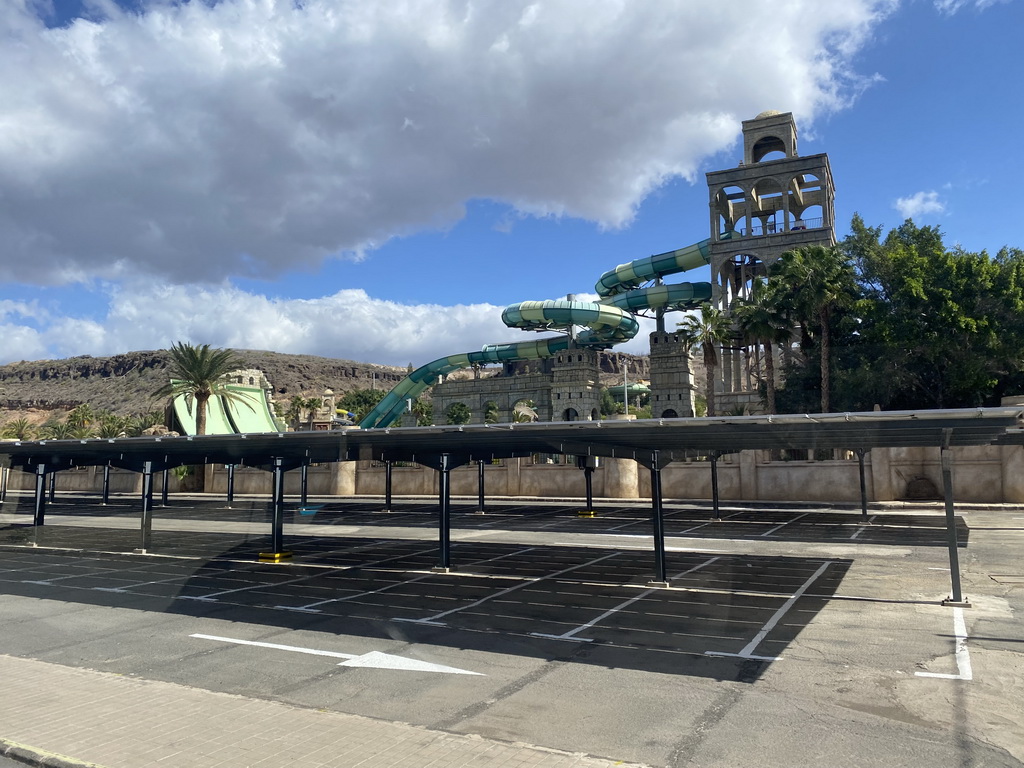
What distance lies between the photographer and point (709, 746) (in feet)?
24.0

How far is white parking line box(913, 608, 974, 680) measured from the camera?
9.71 metres

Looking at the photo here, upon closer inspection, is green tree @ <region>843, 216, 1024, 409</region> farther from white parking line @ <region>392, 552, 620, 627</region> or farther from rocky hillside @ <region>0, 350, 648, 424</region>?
rocky hillside @ <region>0, 350, 648, 424</region>

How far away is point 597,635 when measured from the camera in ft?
40.4

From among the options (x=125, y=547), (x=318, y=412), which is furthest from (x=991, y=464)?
(x=318, y=412)

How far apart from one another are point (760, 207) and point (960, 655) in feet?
191

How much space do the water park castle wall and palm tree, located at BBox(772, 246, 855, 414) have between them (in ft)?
16.3

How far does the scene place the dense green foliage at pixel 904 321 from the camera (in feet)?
125

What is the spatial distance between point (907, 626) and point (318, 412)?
93.4 metres

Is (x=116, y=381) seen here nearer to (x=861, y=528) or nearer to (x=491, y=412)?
(x=491, y=412)

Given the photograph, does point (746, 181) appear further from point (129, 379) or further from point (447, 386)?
point (129, 379)

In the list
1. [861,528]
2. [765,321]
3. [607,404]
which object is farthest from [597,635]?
[607,404]

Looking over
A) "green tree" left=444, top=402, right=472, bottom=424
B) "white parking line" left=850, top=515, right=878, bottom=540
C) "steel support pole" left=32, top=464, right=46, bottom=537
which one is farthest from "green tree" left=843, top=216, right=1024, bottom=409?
"green tree" left=444, top=402, right=472, bottom=424

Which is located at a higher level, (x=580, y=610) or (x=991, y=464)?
(x=991, y=464)

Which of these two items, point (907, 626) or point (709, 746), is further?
point (907, 626)
